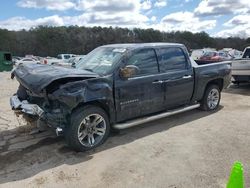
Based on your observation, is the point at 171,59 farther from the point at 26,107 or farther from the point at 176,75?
the point at 26,107

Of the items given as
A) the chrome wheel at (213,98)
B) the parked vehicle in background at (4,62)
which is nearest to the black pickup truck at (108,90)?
the chrome wheel at (213,98)

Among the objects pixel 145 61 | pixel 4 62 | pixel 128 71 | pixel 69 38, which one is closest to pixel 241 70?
pixel 145 61

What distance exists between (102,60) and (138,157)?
6.99ft

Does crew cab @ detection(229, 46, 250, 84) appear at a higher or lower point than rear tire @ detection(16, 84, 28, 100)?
lower

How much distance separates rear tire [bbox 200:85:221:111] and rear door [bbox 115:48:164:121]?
1847 mm

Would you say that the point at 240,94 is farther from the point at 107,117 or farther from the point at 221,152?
the point at 107,117

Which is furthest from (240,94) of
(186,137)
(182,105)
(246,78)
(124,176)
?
(124,176)

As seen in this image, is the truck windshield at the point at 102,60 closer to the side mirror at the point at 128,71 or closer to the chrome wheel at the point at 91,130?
the side mirror at the point at 128,71

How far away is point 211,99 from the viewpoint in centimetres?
799

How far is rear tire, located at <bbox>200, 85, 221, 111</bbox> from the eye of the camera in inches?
306

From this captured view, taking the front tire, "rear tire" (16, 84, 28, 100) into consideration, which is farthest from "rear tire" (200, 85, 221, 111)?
"rear tire" (16, 84, 28, 100)

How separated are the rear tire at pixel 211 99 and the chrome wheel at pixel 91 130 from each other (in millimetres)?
3375

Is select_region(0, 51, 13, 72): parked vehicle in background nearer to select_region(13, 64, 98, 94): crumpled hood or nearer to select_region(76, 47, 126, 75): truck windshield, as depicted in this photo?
select_region(76, 47, 126, 75): truck windshield

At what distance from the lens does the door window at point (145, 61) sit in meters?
5.92
